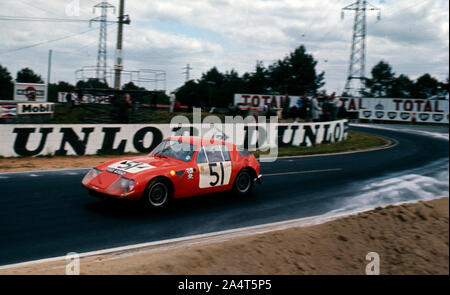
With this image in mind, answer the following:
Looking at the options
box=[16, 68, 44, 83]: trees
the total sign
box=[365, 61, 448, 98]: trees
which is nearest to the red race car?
the total sign

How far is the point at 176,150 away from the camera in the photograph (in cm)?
855

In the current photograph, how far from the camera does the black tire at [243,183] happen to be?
9.31m

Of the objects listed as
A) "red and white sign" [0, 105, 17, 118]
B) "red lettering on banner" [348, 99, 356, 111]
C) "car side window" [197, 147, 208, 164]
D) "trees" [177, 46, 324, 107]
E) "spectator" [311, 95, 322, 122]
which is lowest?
"car side window" [197, 147, 208, 164]

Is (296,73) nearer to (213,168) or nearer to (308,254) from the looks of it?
(213,168)

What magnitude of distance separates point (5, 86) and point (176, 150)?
54.1m

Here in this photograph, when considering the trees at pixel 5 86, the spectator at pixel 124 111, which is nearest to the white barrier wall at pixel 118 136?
the spectator at pixel 124 111

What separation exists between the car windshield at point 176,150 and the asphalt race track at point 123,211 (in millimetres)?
982

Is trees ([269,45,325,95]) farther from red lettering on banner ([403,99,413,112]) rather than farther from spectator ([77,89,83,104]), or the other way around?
Answer: spectator ([77,89,83,104])

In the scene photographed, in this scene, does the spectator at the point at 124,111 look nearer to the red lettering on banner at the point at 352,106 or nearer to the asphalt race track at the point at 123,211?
the asphalt race track at the point at 123,211

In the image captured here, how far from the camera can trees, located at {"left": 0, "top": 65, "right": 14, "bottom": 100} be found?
5148cm

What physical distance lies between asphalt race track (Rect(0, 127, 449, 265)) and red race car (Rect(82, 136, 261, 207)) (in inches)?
13.8

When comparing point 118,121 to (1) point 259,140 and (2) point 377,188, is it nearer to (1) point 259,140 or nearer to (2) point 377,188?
(1) point 259,140
